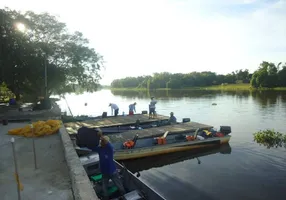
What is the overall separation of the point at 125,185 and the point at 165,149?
7300 millimetres

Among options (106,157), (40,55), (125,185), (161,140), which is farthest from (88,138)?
(40,55)

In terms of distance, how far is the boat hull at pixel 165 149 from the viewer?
1470 cm

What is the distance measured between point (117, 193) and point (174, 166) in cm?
761

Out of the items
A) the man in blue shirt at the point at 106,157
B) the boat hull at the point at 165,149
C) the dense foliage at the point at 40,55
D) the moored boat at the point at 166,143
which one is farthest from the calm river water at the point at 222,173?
the dense foliage at the point at 40,55

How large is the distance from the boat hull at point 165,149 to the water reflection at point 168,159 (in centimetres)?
27

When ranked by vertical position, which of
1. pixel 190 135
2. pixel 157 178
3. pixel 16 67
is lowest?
pixel 157 178

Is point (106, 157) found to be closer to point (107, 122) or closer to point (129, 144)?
point (129, 144)

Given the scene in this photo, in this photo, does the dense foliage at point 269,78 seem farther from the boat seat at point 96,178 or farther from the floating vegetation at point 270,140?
the boat seat at point 96,178

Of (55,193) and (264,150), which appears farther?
(264,150)

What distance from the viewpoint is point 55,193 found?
246 inches

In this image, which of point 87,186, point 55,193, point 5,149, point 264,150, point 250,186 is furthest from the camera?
point 264,150

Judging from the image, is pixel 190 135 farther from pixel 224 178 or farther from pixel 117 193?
pixel 117 193

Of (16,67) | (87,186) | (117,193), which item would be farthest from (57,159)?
(16,67)

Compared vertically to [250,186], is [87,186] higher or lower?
higher
